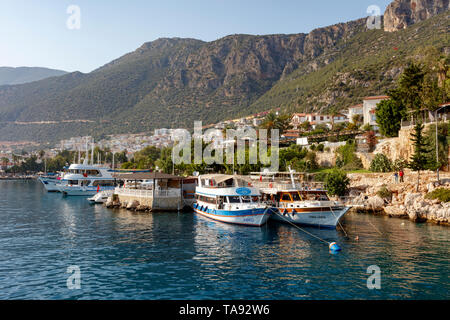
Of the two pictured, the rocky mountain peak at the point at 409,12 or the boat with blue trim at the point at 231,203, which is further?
the rocky mountain peak at the point at 409,12

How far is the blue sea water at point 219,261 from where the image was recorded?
52.8ft

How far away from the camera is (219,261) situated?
2130cm

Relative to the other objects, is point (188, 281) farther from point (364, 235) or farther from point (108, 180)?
point (108, 180)

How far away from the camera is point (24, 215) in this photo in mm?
41781

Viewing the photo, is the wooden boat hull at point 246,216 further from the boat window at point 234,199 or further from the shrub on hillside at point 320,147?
the shrub on hillside at point 320,147

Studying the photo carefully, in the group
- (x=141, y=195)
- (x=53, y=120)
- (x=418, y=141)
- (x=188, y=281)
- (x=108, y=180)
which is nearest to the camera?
(x=188, y=281)

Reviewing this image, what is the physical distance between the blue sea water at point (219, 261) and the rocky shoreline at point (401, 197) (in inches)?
100

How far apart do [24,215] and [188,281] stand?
33.5m

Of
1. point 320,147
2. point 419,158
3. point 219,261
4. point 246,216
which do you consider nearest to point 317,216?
point 246,216

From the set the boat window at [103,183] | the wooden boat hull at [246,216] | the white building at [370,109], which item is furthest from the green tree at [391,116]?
the boat window at [103,183]

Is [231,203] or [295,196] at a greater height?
[295,196]

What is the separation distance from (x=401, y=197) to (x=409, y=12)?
476 feet

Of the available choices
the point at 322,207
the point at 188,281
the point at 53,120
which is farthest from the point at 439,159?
the point at 53,120

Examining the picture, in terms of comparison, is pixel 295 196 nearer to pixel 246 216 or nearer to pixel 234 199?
pixel 246 216
